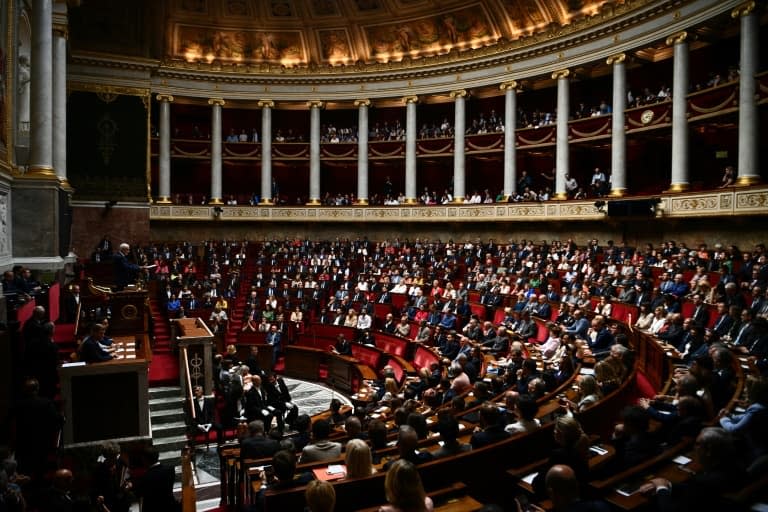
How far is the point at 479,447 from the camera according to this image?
19.3 ft

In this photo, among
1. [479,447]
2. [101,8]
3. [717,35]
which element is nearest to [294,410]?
[479,447]

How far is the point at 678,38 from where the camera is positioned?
20.8m

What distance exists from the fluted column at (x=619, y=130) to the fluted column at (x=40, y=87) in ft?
64.3

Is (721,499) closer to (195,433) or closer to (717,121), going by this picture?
(195,433)

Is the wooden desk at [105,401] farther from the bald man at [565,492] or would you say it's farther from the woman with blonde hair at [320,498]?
the bald man at [565,492]

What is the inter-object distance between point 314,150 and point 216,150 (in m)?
5.46

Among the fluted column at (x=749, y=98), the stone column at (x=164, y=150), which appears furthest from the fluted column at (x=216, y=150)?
the fluted column at (x=749, y=98)

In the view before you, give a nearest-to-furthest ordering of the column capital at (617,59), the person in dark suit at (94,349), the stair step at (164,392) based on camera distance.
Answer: the person in dark suit at (94,349) → the stair step at (164,392) → the column capital at (617,59)

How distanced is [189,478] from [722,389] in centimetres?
644

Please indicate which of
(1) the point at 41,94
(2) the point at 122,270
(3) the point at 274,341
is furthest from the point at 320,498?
(3) the point at 274,341

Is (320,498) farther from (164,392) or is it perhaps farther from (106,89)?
(106,89)

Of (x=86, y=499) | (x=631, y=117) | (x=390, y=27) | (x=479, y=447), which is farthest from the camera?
(x=390, y=27)

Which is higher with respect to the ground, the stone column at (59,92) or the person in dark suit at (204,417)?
the stone column at (59,92)

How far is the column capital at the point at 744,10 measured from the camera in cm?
1786
